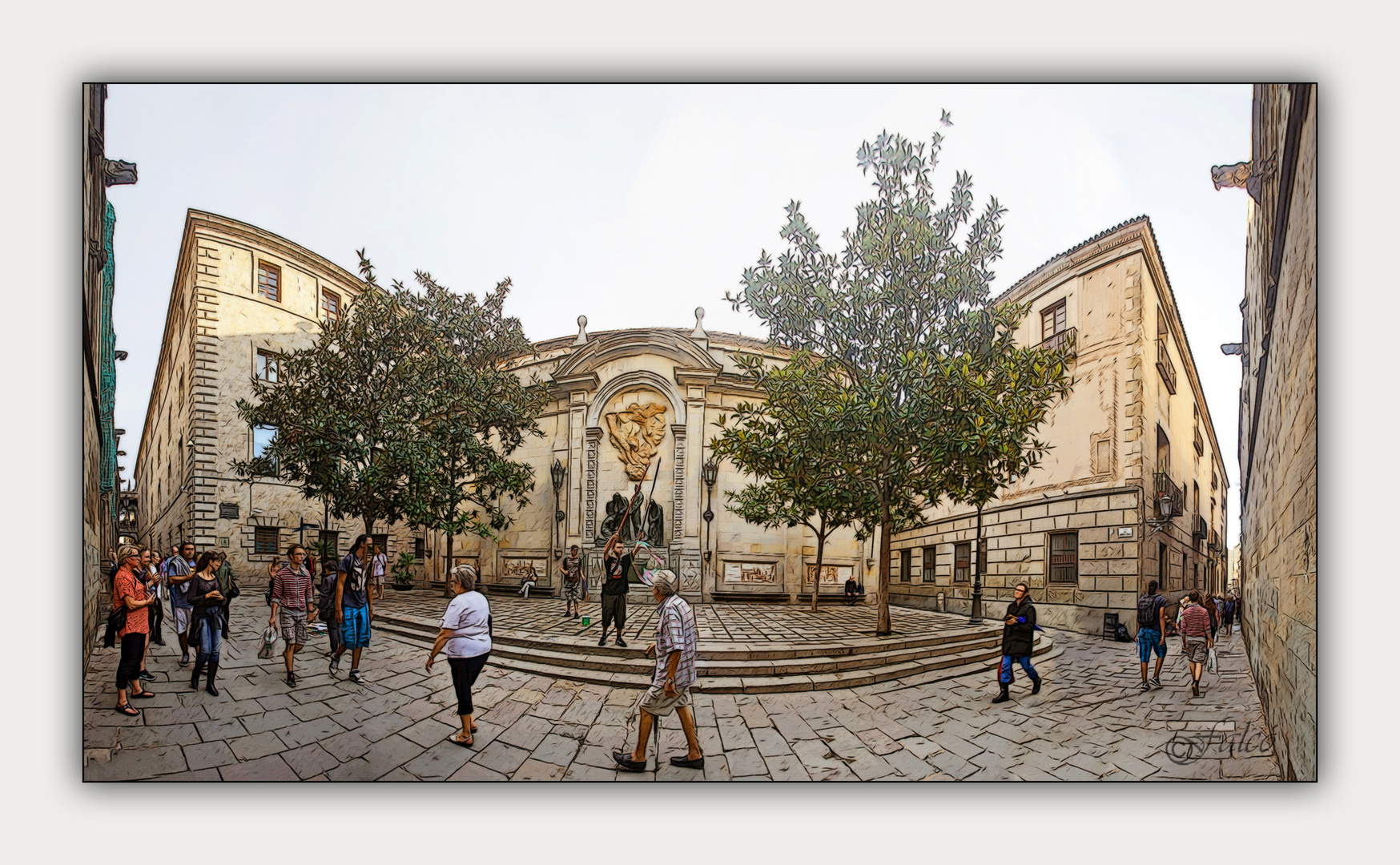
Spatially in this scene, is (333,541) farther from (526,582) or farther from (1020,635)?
(1020,635)

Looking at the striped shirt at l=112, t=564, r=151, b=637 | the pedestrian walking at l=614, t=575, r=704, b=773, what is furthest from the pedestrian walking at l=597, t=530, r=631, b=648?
the striped shirt at l=112, t=564, r=151, b=637

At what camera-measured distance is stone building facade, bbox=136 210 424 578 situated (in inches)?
172

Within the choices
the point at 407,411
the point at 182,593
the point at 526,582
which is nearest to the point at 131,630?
the point at 182,593

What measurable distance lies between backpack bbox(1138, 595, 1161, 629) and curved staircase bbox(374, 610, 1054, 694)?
1.74 ft

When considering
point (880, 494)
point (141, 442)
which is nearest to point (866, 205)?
point (880, 494)

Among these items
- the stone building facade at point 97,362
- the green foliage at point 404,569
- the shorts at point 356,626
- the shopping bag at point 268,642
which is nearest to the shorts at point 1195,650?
the green foliage at point 404,569

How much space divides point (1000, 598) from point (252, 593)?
4245 millimetres

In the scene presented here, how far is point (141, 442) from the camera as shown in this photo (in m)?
4.55

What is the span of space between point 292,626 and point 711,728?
2.42 meters

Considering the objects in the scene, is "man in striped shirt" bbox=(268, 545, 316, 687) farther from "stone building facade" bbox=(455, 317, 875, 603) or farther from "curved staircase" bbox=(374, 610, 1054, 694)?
"stone building facade" bbox=(455, 317, 875, 603)

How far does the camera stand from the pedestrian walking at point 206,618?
14.3 ft

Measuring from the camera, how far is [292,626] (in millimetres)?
4324

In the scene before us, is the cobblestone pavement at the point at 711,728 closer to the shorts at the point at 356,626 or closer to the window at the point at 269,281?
the shorts at the point at 356,626

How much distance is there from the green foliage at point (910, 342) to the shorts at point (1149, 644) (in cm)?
112
